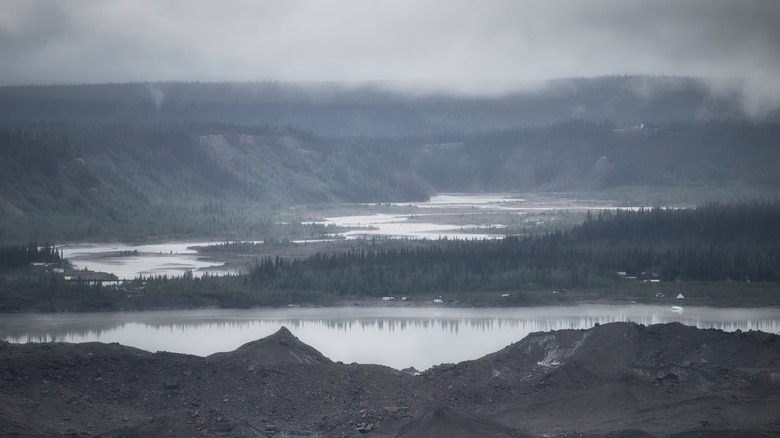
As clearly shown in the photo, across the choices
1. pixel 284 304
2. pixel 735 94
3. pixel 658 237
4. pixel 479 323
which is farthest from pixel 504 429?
pixel 735 94

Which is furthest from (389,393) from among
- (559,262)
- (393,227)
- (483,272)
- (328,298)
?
(393,227)

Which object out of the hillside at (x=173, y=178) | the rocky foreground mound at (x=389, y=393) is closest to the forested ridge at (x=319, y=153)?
the hillside at (x=173, y=178)

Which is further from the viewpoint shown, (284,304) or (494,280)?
(494,280)

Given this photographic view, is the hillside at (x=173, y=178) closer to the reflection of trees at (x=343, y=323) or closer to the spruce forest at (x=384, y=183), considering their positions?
the spruce forest at (x=384, y=183)

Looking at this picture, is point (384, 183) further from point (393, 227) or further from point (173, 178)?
point (393, 227)

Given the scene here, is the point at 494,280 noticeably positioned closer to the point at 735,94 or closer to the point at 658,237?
the point at 658,237

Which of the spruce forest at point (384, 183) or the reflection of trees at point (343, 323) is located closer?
the reflection of trees at point (343, 323)
